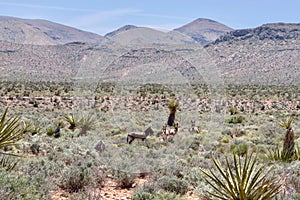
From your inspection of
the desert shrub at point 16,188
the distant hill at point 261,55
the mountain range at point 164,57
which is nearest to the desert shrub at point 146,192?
the desert shrub at point 16,188

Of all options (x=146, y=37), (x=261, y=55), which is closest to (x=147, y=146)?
(x=146, y=37)

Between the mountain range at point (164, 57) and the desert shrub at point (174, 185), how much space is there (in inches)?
111

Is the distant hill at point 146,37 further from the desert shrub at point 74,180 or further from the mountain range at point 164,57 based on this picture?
the desert shrub at point 74,180

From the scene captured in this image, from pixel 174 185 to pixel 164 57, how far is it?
3.56 meters

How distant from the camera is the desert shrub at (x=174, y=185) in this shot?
7301 millimetres

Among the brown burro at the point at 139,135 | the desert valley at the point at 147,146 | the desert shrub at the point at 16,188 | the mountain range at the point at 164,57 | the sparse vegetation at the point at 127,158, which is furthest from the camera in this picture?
the brown burro at the point at 139,135

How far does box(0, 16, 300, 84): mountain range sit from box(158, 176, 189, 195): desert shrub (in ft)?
9.27

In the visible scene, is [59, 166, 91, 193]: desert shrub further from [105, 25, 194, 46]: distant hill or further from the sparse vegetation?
[105, 25, 194, 46]: distant hill

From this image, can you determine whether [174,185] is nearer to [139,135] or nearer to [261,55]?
[139,135]

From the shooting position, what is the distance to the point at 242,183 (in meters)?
5.68

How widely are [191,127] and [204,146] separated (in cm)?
259

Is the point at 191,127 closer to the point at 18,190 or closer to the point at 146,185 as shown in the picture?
the point at 146,185

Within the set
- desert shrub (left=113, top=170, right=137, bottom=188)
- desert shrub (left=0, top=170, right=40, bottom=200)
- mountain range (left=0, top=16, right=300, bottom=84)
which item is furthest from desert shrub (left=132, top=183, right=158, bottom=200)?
mountain range (left=0, top=16, right=300, bottom=84)

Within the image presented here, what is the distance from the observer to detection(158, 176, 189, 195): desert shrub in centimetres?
730
